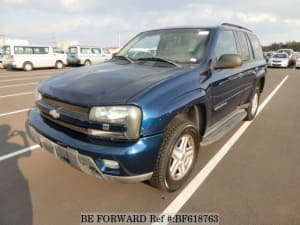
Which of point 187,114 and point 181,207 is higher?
point 187,114

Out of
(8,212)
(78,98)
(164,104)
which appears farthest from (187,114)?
(8,212)

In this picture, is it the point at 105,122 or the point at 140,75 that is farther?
the point at 140,75

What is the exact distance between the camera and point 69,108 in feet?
7.09

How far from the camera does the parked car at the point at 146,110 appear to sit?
75.6 inches

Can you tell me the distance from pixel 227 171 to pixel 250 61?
235 cm

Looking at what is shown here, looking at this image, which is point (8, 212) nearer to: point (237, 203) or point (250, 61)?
point (237, 203)

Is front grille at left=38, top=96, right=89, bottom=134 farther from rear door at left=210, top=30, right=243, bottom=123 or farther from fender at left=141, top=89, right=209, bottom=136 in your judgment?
rear door at left=210, top=30, right=243, bottom=123

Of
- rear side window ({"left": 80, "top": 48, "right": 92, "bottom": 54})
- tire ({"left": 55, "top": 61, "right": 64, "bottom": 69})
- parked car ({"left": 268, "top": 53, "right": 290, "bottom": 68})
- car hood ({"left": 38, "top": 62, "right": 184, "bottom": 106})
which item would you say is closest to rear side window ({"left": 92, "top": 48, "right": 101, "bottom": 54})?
rear side window ({"left": 80, "top": 48, "right": 92, "bottom": 54})

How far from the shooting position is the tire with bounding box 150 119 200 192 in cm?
214

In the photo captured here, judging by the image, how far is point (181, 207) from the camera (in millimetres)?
2277

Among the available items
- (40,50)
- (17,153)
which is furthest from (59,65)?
(17,153)

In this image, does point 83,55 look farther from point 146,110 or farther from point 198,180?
point 146,110

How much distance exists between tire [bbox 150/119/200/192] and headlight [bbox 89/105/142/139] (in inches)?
15.3

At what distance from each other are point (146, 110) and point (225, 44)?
2.09 metres
